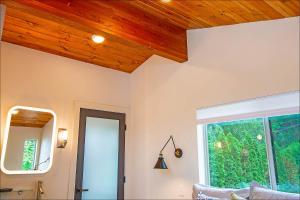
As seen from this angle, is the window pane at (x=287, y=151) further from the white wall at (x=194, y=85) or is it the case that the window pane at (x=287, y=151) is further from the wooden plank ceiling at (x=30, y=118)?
the wooden plank ceiling at (x=30, y=118)

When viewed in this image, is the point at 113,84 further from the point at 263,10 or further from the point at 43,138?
the point at 263,10

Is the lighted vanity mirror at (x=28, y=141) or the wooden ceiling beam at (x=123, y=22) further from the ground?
the wooden ceiling beam at (x=123, y=22)

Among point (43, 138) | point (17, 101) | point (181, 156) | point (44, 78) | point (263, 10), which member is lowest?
point (181, 156)

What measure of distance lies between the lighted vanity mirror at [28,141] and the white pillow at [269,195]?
2.49m

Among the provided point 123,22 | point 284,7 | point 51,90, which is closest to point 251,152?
point 284,7

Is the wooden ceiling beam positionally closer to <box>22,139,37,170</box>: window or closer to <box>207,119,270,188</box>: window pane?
<box>207,119,270,188</box>: window pane

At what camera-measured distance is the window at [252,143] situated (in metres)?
Result: 2.67

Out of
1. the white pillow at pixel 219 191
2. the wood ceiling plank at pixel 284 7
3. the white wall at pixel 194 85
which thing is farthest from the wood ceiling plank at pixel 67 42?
the white pillow at pixel 219 191

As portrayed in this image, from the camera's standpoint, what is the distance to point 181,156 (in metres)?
3.43

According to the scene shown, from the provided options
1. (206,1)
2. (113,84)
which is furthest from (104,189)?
(206,1)

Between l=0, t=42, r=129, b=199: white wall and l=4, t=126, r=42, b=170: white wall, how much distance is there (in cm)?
13

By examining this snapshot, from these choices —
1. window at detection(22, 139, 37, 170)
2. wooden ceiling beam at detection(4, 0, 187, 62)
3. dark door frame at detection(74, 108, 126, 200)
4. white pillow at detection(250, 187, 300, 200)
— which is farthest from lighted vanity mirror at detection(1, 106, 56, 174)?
white pillow at detection(250, 187, 300, 200)

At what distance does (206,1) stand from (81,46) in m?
1.90

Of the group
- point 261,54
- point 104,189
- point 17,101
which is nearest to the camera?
point 261,54
